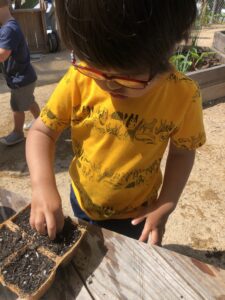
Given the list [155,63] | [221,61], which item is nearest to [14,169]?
[155,63]

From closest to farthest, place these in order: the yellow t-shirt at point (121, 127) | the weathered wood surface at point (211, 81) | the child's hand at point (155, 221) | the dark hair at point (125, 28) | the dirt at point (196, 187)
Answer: the dark hair at point (125, 28) < the yellow t-shirt at point (121, 127) < the child's hand at point (155, 221) < the dirt at point (196, 187) < the weathered wood surface at point (211, 81)

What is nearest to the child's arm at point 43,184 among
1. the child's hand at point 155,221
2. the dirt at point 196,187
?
the child's hand at point 155,221

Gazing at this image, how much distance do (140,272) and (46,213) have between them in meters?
0.35

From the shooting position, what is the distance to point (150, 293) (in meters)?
1.01

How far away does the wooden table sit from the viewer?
101 cm

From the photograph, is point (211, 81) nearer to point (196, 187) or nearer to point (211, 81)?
point (211, 81)

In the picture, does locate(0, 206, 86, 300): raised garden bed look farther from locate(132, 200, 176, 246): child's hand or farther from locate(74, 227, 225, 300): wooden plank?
locate(132, 200, 176, 246): child's hand

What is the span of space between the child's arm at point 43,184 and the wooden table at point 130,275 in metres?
0.14

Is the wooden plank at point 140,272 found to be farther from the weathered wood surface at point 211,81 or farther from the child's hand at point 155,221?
the weathered wood surface at point 211,81

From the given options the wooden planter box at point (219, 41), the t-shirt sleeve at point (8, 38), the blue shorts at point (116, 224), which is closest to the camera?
the blue shorts at point (116, 224)

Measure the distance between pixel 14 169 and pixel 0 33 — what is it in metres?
1.29

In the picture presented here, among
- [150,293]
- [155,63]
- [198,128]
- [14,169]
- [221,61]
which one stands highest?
[155,63]

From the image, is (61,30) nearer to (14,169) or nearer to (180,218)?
(180,218)

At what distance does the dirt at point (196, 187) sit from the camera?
253cm
